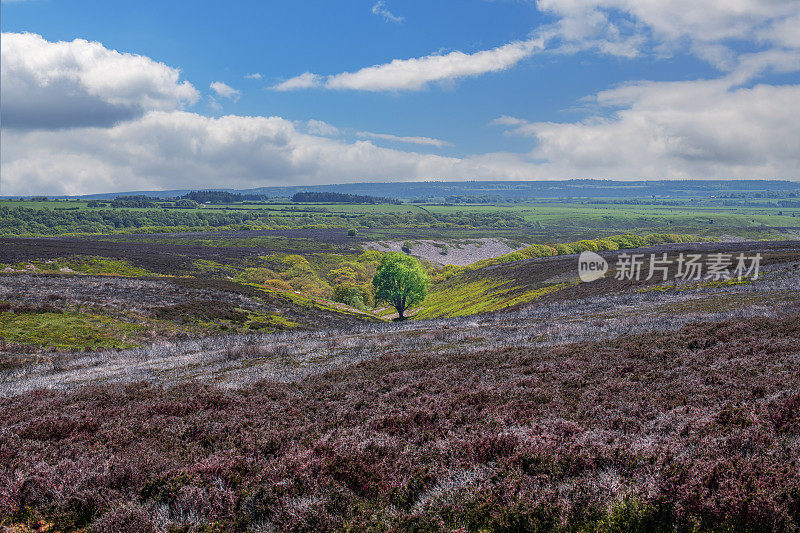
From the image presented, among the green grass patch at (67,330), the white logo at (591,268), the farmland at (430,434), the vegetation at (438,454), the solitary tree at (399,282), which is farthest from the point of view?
the solitary tree at (399,282)

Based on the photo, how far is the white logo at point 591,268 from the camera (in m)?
73.3

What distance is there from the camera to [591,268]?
271 feet

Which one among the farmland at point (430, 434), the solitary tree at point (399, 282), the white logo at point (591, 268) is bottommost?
the solitary tree at point (399, 282)

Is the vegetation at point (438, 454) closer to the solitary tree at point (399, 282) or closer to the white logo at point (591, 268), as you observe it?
the white logo at point (591, 268)

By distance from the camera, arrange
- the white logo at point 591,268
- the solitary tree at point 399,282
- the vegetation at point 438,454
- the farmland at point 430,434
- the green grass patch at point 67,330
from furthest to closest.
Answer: the solitary tree at point 399,282 → the white logo at point 591,268 → the green grass patch at point 67,330 → the farmland at point 430,434 → the vegetation at point 438,454

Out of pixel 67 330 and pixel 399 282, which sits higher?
pixel 67 330

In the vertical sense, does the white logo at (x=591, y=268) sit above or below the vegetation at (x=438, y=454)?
below

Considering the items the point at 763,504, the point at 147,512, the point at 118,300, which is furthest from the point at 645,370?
the point at 118,300

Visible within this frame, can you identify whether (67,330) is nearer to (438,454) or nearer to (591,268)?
(438,454)

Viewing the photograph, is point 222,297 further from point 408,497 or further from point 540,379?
point 408,497

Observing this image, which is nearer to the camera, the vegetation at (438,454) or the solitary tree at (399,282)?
the vegetation at (438,454)

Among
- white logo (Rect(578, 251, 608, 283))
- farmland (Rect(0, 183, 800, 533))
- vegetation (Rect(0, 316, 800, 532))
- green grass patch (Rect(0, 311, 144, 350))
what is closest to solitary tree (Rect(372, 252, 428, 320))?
white logo (Rect(578, 251, 608, 283))

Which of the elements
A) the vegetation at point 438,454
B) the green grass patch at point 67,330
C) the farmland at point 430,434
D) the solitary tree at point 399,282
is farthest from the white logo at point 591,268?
the green grass patch at point 67,330

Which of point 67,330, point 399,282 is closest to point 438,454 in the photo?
point 67,330
